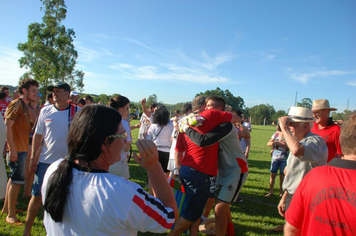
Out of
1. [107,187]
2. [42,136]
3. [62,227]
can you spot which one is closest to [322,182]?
[107,187]

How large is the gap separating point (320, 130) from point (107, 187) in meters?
4.27

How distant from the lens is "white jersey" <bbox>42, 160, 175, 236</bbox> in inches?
45.9

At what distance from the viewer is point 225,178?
348cm

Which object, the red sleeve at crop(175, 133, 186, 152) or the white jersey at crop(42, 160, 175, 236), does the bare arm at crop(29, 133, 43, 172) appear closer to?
the red sleeve at crop(175, 133, 186, 152)

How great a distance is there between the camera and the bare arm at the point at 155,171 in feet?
4.45

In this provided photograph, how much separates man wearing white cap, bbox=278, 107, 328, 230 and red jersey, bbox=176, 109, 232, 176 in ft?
2.58

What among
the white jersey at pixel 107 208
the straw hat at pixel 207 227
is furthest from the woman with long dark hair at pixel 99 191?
the straw hat at pixel 207 227

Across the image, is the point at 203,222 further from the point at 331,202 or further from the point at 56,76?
the point at 56,76

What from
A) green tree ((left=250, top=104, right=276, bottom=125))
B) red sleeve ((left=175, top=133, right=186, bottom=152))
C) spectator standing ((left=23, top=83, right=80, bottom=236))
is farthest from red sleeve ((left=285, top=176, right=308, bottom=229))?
green tree ((left=250, top=104, right=276, bottom=125))

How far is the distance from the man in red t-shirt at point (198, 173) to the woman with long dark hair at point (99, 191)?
194 cm

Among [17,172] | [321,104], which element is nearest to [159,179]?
[321,104]

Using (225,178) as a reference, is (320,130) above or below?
above

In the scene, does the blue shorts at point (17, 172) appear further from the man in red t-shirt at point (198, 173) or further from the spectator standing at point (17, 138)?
the man in red t-shirt at point (198, 173)

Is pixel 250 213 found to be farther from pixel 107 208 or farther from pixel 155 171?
pixel 107 208
